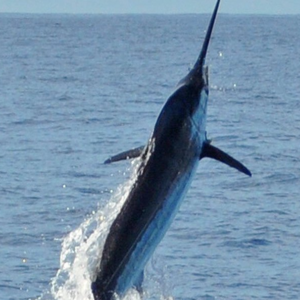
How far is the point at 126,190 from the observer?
4.34 metres

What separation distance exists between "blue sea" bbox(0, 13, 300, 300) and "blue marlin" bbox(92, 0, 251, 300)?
3.9 inches

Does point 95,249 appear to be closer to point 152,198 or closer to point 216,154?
point 152,198

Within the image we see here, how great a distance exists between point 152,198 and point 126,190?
0.19 meters

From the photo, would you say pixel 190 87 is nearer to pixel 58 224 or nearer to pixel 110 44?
pixel 58 224

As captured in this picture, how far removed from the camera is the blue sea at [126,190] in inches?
544

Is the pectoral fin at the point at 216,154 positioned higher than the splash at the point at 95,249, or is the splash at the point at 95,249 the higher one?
the pectoral fin at the point at 216,154

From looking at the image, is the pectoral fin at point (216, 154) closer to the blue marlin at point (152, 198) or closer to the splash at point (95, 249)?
the blue marlin at point (152, 198)

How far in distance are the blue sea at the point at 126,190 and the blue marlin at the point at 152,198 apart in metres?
0.10

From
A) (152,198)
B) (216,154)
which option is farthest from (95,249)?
(216,154)

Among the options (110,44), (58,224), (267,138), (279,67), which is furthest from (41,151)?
(110,44)

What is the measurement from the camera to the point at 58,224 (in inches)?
680

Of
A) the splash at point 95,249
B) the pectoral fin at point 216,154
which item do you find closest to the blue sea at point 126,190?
the splash at point 95,249

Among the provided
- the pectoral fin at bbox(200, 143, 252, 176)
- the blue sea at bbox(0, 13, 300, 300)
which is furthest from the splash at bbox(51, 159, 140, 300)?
the pectoral fin at bbox(200, 143, 252, 176)

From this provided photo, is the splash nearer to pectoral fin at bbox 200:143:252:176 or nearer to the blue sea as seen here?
the blue sea
